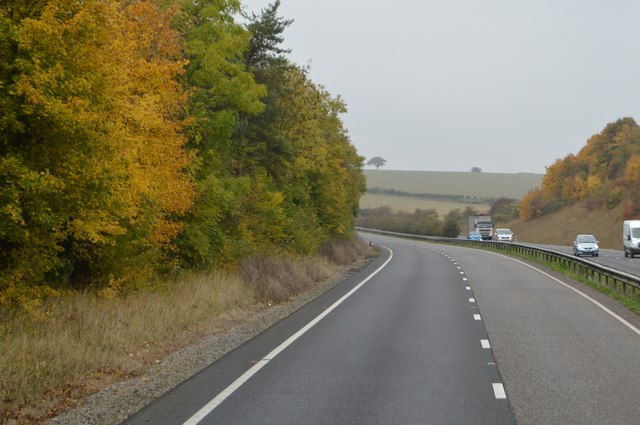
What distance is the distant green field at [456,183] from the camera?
525ft

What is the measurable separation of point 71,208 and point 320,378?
16.6ft

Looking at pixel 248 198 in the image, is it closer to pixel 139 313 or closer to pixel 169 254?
pixel 169 254

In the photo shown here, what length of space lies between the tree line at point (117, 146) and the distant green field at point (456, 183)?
133 metres

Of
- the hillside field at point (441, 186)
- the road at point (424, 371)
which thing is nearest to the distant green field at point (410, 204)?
the hillside field at point (441, 186)

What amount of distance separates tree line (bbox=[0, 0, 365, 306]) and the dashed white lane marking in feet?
21.7

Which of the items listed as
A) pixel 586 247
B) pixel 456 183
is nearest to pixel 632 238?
pixel 586 247

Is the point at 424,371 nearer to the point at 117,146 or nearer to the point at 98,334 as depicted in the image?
the point at 98,334

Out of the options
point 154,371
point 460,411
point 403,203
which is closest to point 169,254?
point 154,371

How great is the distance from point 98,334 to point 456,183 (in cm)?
16735

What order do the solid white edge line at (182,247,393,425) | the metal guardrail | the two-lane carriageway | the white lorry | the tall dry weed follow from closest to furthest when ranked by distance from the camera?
1. the solid white edge line at (182,247,393,425)
2. the two-lane carriageway
3. the tall dry weed
4. the metal guardrail
5. the white lorry

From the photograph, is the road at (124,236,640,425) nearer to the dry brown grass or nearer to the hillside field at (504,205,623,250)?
the dry brown grass

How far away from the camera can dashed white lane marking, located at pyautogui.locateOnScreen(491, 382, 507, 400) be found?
344 inches

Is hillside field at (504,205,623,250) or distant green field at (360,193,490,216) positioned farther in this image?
distant green field at (360,193,490,216)

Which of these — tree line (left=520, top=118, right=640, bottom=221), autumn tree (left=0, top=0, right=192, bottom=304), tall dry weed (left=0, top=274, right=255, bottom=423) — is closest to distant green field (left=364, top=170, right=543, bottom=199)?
tree line (left=520, top=118, right=640, bottom=221)
